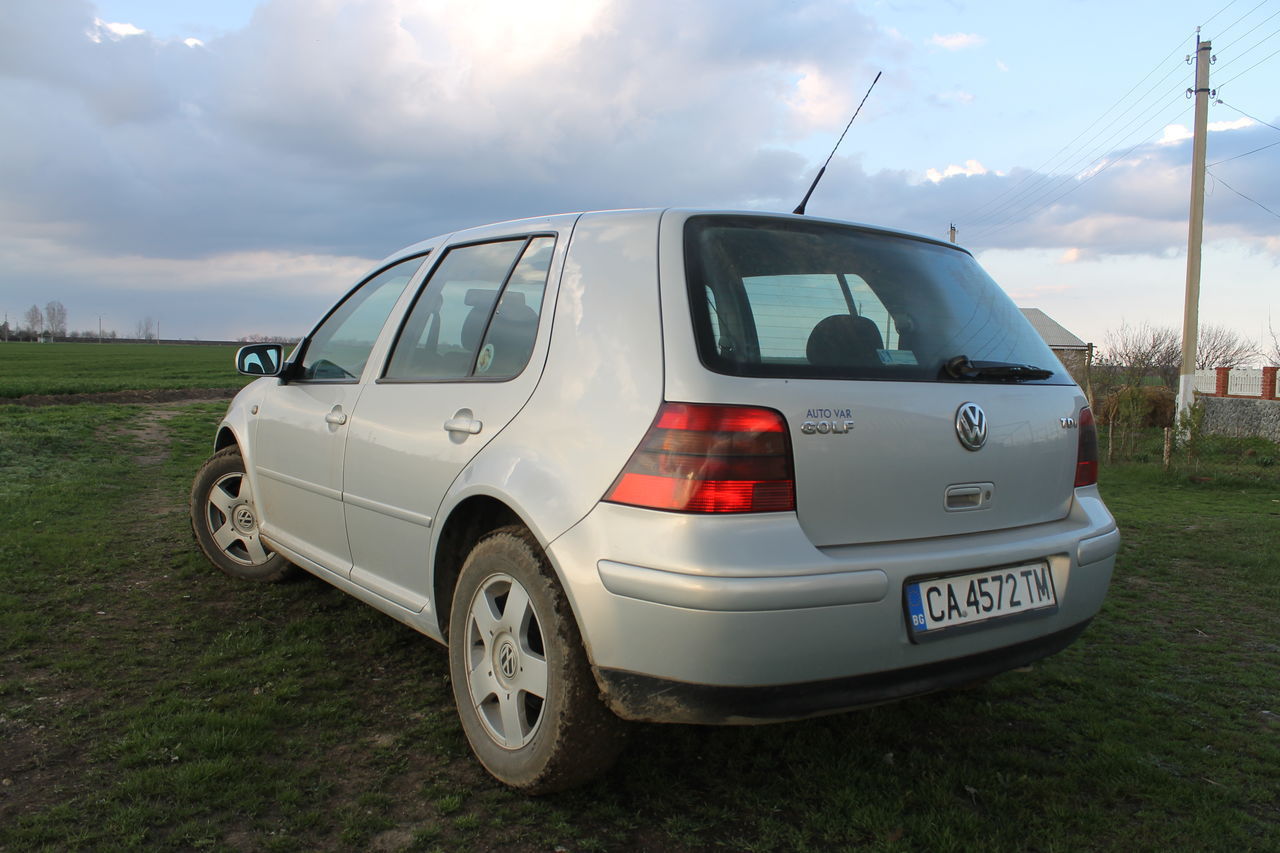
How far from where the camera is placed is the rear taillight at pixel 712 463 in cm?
214

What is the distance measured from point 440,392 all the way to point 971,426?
5.45ft

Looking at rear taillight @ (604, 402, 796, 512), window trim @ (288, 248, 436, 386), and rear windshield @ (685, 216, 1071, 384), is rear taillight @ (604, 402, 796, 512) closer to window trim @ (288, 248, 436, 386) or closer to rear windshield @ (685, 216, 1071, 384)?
rear windshield @ (685, 216, 1071, 384)

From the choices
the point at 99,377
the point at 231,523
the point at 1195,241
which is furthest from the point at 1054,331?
the point at 231,523

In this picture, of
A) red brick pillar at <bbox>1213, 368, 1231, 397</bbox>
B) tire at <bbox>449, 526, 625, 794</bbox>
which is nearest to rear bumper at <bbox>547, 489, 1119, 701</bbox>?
tire at <bbox>449, 526, 625, 794</bbox>

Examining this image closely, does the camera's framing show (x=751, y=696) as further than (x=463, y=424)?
No

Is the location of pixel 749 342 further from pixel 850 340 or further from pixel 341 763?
pixel 341 763

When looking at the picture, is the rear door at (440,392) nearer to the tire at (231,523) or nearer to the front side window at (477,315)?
the front side window at (477,315)

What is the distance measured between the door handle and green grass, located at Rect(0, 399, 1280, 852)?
100 cm

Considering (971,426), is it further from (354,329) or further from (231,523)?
(231,523)

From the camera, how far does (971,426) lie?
8.16ft

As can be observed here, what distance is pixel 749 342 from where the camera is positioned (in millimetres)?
2314

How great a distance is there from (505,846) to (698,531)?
1.00 meters

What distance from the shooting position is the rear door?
2.77 metres

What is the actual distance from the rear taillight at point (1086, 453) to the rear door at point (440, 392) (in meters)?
1.70
